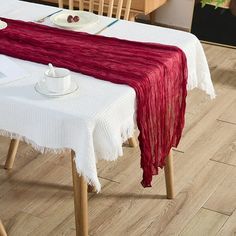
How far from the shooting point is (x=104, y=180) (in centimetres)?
236

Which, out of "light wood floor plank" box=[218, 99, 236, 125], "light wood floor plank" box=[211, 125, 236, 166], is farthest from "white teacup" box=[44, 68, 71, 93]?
"light wood floor plank" box=[218, 99, 236, 125]

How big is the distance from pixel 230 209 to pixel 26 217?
85 cm

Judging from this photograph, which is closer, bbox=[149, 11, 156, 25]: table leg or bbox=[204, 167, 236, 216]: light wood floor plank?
bbox=[204, 167, 236, 216]: light wood floor plank

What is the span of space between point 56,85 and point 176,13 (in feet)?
8.58

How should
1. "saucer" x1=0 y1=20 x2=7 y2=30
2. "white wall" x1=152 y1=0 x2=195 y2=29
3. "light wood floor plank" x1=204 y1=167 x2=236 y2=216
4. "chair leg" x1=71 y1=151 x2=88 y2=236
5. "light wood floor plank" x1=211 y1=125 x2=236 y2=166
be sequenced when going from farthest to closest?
"white wall" x1=152 y1=0 x2=195 y2=29 < "light wood floor plank" x1=211 y1=125 x2=236 y2=166 < "light wood floor plank" x1=204 y1=167 x2=236 y2=216 < "saucer" x1=0 y1=20 x2=7 y2=30 < "chair leg" x1=71 y1=151 x2=88 y2=236

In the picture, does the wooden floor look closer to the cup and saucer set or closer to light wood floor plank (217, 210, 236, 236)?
light wood floor plank (217, 210, 236, 236)

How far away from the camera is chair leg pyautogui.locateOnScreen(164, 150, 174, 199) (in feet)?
6.97

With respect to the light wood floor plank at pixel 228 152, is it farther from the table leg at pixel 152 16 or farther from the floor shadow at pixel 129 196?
the table leg at pixel 152 16

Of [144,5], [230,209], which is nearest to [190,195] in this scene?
[230,209]

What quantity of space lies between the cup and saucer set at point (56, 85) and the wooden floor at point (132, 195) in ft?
2.26

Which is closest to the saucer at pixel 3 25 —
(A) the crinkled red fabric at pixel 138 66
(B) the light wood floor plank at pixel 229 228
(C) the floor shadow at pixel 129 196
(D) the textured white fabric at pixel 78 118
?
(A) the crinkled red fabric at pixel 138 66

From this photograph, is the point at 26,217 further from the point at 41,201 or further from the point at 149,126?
→ the point at 149,126

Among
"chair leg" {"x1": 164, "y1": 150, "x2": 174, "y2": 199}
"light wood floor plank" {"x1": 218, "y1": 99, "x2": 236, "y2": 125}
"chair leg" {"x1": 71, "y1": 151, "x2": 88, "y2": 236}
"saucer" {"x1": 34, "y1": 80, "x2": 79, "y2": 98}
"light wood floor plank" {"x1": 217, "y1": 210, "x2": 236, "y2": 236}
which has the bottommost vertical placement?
"light wood floor plank" {"x1": 218, "y1": 99, "x2": 236, "y2": 125}

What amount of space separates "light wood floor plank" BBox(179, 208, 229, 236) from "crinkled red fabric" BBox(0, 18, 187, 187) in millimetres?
329
